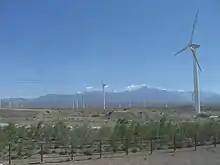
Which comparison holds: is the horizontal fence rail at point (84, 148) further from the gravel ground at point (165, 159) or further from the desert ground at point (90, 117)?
the desert ground at point (90, 117)

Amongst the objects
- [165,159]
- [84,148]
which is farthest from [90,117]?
[165,159]

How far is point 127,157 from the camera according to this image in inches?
988

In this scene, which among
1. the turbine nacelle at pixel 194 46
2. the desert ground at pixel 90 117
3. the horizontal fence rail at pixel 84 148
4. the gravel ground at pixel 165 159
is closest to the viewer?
the gravel ground at pixel 165 159

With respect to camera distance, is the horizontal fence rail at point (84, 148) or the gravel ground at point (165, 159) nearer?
the gravel ground at point (165, 159)

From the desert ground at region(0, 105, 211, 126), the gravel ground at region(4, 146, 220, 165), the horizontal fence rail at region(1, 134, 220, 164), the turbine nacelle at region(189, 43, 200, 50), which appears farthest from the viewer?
the desert ground at region(0, 105, 211, 126)

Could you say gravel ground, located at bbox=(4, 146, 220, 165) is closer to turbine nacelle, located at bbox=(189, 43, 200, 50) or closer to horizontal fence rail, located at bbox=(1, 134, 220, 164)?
horizontal fence rail, located at bbox=(1, 134, 220, 164)

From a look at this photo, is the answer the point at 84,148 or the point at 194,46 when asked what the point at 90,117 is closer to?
the point at 194,46

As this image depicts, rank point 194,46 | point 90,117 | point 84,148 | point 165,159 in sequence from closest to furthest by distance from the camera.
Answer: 1. point 165,159
2. point 84,148
3. point 194,46
4. point 90,117

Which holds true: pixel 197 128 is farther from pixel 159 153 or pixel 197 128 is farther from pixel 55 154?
pixel 55 154

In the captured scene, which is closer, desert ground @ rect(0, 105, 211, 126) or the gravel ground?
the gravel ground

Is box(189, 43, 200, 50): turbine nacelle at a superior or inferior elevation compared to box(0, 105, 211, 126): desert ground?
superior

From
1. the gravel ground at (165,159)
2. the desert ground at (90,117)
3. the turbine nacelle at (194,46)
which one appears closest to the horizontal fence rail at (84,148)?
the gravel ground at (165,159)

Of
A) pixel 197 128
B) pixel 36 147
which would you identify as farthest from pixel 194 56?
pixel 36 147

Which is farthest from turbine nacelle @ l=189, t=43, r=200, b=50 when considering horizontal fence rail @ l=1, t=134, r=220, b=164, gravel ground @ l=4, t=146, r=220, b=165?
gravel ground @ l=4, t=146, r=220, b=165
